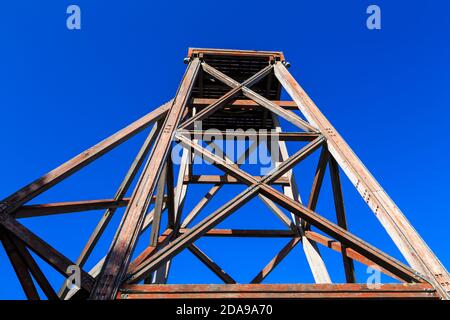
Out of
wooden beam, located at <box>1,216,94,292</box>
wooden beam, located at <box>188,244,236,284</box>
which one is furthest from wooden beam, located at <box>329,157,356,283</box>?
wooden beam, located at <box>1,216,94,292</box>

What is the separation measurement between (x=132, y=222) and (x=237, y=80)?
4.81 m

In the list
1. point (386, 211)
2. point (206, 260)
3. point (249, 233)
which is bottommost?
point (386, 211)

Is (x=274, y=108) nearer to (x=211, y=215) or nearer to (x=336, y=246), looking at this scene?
(x=336, y=246)

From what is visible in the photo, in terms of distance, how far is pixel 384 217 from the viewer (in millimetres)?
3455

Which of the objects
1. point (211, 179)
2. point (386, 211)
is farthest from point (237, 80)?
point (386, 211)

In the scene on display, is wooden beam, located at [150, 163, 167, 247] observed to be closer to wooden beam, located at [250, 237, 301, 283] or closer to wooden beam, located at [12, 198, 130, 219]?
wooden beam, located at [12, 198, 130, 219]

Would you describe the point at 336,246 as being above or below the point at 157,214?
below

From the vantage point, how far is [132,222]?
3.17 metres

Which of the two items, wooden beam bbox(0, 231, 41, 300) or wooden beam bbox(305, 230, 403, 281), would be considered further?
wooden beam bbox(305, 230, 403, 281)

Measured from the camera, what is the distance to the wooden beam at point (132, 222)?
267 centimetres

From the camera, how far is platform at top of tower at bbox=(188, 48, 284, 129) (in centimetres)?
680
